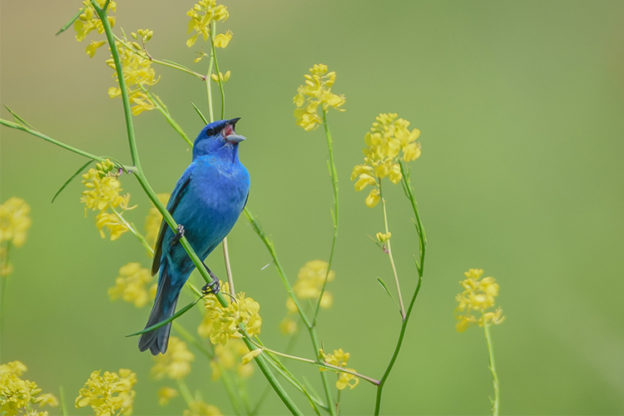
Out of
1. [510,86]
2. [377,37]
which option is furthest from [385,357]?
[377,37]

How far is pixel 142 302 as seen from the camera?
223 centimetres

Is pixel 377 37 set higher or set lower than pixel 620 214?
higher

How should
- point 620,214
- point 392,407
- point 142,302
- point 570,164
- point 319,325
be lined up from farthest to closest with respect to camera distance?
point 570,164 < point 620,214 < point 319,325 < point 392,407 < point 142,302

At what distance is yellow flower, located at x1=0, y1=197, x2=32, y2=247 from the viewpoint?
225cm

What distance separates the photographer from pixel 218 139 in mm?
2406

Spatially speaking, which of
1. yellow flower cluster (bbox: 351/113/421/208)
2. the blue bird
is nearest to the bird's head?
the blue bird

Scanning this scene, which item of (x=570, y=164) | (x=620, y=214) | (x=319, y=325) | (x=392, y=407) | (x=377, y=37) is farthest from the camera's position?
(x=377, y=37)

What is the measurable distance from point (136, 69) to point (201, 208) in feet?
1.87

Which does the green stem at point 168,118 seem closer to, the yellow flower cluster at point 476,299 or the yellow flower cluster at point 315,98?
the yellow flower cluster at point 315,98

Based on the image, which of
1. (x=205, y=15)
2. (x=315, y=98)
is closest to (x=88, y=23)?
(x=205, y=15)

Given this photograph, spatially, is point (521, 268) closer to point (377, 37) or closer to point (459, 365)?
point (459, 365)

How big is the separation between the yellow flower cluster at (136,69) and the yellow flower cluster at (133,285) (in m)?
0.57

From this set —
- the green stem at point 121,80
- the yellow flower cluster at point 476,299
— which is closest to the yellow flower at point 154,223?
the green stem at point 121,80

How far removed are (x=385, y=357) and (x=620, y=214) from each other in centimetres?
242
